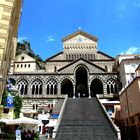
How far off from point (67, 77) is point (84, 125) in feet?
74.6

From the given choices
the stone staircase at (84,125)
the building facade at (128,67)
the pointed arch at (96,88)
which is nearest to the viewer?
the stone staircase at (84,125)

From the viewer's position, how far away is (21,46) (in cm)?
7938

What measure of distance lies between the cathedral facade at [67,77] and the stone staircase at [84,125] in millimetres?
13345

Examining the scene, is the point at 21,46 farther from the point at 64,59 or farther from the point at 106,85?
the point at 106,85

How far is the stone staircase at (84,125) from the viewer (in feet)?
55.3

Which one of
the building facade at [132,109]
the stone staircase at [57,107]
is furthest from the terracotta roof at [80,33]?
the building facade at [132,109]

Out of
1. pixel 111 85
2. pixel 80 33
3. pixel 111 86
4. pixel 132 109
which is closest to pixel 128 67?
pixel 111 85

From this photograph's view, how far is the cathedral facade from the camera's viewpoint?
40656 mm

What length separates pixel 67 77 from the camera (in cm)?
4200

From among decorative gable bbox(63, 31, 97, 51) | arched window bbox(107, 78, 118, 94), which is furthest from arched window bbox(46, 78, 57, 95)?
decorative gable bbox(63, 31, 97, 51)

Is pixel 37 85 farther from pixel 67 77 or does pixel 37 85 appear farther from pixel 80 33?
pixel 80 33

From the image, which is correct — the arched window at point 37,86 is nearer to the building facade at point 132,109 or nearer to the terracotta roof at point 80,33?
the terracotta roof at point 80,33

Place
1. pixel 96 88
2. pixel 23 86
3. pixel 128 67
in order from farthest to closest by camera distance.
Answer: pixel 96 88
pixel 23 86
pixel 128 67

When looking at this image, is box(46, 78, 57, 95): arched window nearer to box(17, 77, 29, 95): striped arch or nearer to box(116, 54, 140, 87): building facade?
box(17, 77, 29, 95): striped arch
